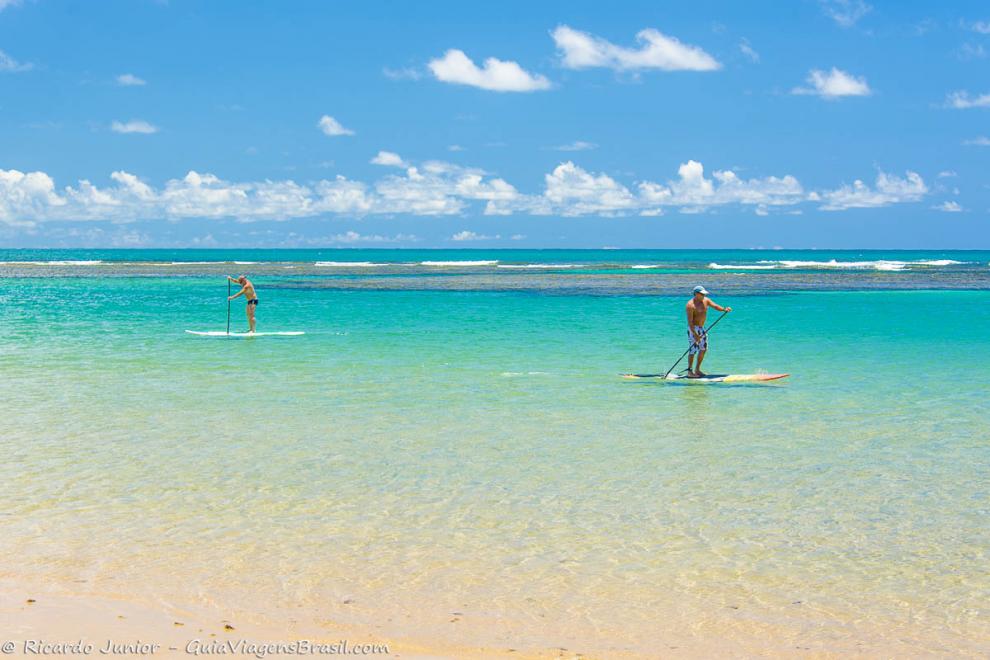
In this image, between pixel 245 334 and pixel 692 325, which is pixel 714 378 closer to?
pixel 692 325

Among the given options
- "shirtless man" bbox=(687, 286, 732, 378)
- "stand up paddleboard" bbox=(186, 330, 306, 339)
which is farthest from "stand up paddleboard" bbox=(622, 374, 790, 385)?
"stand up paddleboard" bbox=(186, 330, 306, 339)

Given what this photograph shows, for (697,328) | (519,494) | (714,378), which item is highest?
(697,328)

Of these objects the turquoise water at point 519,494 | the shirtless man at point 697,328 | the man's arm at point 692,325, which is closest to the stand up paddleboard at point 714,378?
the shirtless man at point 697,328

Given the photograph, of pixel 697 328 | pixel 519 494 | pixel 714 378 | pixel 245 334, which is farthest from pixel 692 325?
pixel 245 334

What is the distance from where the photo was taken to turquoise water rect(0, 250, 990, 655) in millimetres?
6777

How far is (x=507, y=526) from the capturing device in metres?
8.63

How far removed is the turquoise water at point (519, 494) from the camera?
22.2 feet

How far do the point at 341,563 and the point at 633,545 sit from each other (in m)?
2.36

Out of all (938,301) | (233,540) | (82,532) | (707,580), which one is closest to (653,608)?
(707,580)

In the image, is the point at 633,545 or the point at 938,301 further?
the point at 938,301

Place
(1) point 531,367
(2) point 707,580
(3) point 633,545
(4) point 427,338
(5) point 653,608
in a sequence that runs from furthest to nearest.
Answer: (4) point 427,338, (1) point 531,367, (3) point 633,545, (2) point 707,580, (5) point 653,608

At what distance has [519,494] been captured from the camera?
9742mm

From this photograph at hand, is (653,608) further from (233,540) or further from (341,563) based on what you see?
(233,540)

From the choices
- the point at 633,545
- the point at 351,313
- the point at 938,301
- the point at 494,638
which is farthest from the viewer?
the point at 938,301
